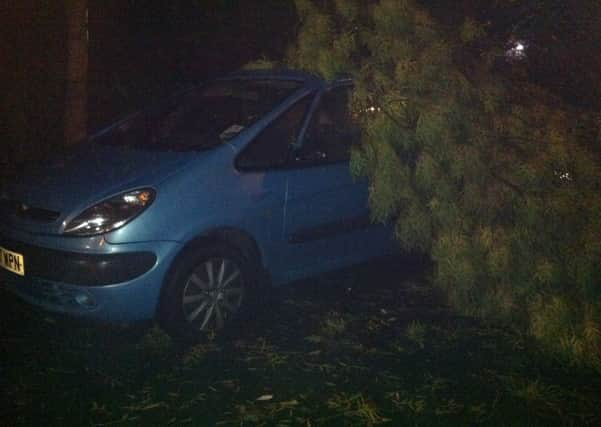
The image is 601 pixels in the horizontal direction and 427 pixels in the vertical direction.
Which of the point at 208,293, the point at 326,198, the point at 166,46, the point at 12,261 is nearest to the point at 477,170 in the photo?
the point at 326,198

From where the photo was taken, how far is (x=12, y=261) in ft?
15.7

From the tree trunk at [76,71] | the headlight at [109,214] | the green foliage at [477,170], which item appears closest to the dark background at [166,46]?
the tree trunk at [76,71]

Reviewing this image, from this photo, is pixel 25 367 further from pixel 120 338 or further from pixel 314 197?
pixel 314 197

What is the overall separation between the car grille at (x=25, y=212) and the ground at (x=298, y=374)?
2.41ft

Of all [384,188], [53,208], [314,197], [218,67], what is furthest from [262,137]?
[218,67]

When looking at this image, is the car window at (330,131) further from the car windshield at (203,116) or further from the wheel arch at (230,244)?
the wheel arch at (230,244)

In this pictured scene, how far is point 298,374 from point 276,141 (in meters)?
1.60

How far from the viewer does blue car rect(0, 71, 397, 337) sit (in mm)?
4504

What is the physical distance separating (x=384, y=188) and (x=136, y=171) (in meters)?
1.66

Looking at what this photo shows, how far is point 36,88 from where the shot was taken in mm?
7977

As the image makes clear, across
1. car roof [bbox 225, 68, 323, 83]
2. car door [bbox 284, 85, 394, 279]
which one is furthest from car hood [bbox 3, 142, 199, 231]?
car roof [bbox 225, 68, 323, 83]

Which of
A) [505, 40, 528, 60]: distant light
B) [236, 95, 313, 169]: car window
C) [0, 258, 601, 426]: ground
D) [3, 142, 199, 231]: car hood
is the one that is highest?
[505, 40, 528, 60]: distant light

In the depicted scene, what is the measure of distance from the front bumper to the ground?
29cm

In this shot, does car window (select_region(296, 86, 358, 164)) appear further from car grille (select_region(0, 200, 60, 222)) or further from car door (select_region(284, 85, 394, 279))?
car grille (select_region(0, 200, 60, 222))
